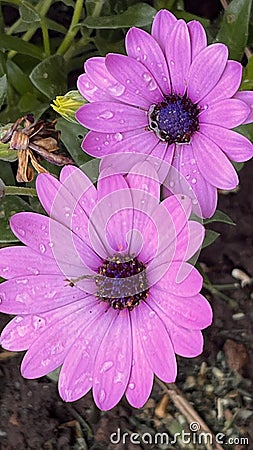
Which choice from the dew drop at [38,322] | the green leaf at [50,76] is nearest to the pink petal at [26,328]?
the dew drop at [38,322]

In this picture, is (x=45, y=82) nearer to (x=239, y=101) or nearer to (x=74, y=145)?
(x=74, y=145)

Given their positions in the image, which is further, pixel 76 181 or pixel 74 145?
pixel 74 145

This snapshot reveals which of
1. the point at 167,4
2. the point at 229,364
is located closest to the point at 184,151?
the point at 167,4

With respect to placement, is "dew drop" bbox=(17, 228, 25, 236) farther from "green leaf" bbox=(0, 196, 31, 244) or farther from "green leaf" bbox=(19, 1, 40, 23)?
"green leaf" bbox=(19, 1, 40, 23)

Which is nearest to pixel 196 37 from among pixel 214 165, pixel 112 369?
pixel 214 165

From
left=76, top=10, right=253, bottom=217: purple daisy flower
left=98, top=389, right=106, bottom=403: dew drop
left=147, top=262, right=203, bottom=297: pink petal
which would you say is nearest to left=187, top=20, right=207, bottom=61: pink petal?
left=76, top=10, right=253, bottom=217: purple daisy flower

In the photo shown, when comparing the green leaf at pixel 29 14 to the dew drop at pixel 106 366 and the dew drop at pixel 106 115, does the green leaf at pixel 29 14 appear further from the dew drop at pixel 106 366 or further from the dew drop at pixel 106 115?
the dew drop at pixel 106 366
